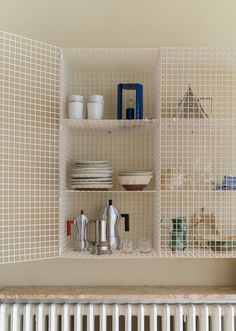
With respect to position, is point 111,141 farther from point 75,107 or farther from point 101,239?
point 101,239

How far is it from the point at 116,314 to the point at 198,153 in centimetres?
99

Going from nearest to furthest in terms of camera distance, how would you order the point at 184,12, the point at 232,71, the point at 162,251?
the point at 162,251
the point at 232,71
the point at 184,12

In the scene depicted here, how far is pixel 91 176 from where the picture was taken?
1.75 metres

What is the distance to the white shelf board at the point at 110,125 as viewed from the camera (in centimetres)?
171

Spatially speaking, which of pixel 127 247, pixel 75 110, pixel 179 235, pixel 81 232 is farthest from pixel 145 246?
pixel 75 110

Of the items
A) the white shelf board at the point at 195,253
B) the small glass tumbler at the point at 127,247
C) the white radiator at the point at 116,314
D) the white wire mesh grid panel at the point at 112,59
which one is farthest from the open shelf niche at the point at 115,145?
the white radiator at the point at 116,314

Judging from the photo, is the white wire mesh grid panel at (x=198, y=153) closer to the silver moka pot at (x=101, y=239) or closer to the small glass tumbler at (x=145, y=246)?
the small glass tumbler at (x=145, y=246)

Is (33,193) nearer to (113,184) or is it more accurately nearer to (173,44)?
(113,184)

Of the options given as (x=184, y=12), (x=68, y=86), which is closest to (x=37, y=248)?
(x=68, y=86)

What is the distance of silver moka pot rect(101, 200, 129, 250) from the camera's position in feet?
5.90

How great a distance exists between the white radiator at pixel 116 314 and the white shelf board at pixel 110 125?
3.19 ft

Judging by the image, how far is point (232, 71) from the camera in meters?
1.87

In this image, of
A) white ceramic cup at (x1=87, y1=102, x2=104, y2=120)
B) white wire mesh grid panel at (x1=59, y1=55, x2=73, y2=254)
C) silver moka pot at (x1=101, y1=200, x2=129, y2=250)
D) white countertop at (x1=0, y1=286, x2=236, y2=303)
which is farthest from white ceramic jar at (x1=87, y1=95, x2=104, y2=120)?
white countertop at (x1=0, y1=286, x2=236, y2=303)

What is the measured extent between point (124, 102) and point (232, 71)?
0.65 meters
